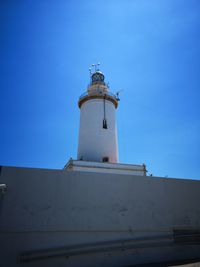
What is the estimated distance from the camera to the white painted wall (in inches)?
680

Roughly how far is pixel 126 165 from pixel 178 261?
364 inches

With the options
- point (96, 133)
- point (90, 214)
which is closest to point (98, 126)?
point (96, 133)

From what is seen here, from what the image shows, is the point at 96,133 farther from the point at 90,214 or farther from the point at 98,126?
the point at 90,214

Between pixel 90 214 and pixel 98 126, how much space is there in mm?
11354

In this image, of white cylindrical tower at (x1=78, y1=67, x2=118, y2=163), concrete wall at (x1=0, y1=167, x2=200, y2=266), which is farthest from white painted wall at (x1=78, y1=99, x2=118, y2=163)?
concrete wall at (x1=0, y1=167, x2=200, y2=266)

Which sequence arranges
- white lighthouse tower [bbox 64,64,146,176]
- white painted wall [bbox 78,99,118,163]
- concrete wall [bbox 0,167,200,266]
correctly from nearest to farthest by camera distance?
concrete wall [bbox 0,167,200,266]
white lighthouse tower [bbox 64,64,146,176]
white painted wall [bbox 78,99,118,163]

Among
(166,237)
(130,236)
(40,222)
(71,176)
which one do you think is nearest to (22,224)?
A: (40,222)

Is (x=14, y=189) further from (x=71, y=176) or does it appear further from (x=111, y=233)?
(x=111, y=233)

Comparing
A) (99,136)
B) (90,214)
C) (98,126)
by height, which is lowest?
(90,214)

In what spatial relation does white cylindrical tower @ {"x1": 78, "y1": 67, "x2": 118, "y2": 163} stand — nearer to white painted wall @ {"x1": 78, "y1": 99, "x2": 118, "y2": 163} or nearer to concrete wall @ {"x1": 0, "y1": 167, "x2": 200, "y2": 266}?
white painted wall @ {"x1": 78, "y1": 99, "x2": 118, "y2": 163}

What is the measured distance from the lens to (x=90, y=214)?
7070mm

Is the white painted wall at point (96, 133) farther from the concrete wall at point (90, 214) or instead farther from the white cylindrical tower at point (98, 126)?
the concrete wall at point (90, 214)

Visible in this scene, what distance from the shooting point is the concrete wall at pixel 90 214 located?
21.0ft

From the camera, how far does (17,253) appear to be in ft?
20.0
